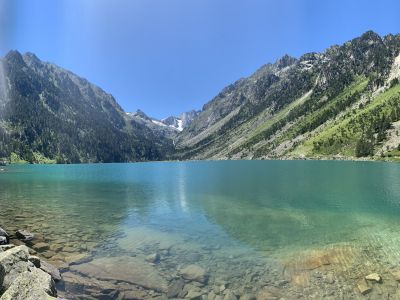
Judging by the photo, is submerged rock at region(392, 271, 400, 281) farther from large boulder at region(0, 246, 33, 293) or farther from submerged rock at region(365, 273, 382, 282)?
large boulder at region(0, 246, 33, 293)

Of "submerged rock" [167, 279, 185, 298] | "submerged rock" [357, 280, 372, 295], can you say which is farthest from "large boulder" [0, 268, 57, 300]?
"submerged rock" [357, 280, 372, 295]

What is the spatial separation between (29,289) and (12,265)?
401 cm

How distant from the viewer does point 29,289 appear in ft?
47.8

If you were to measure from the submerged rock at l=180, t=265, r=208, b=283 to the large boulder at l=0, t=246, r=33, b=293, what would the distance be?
1008cm

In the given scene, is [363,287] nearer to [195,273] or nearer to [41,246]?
[195,273]

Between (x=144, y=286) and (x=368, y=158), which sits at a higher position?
(x=368, y=158)

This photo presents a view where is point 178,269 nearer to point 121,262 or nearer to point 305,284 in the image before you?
point 121,262

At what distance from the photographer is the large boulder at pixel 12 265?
16906 mm

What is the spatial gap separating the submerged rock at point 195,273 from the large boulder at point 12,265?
1008cm

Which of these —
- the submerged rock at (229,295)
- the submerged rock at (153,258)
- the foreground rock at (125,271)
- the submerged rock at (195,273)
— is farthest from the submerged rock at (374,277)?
the submerged rock at (153,258)

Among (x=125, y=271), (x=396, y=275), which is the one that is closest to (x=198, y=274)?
(x=125, y=271)

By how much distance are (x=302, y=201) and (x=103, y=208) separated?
31.2 metres

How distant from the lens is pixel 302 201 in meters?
55.2

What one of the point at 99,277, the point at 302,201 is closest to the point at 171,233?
the point at 99,277
